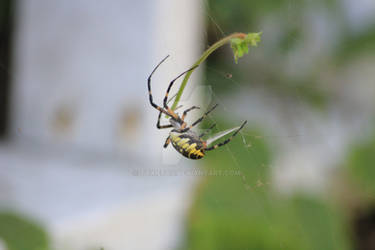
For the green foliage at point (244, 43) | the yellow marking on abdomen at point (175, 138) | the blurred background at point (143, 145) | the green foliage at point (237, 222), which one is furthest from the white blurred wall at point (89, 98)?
the green foliage at point (244, 43)

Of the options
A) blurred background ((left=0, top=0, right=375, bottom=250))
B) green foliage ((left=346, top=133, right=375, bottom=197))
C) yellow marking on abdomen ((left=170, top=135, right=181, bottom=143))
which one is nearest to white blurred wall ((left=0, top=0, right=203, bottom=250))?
blurred background ((left=0, top=0, right=375, bottom=250))

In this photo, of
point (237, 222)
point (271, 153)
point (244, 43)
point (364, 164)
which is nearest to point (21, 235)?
point (244, 43)

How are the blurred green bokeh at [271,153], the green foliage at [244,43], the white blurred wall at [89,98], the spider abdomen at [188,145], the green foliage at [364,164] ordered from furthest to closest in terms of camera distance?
the green foliage at [364,164] < the white blurred wall at [89,98] < the blurred green bokeh at [271,153] < the spider abdomen at [188,145] < the green foliage at [244,43]

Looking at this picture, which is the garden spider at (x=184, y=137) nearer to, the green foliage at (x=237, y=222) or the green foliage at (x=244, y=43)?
the green foliage at (x=244, y=43)

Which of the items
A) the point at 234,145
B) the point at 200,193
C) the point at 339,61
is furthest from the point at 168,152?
the point at 339,61

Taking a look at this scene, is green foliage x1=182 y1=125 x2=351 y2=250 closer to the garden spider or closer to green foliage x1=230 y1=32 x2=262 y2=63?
the garden spider
